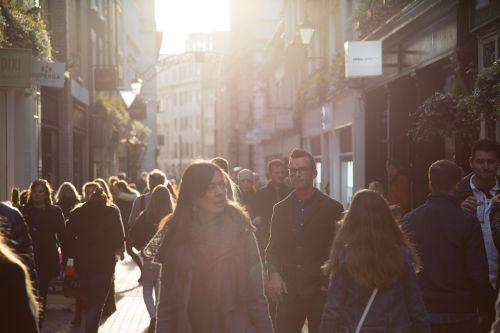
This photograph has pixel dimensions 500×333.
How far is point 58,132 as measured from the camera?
23641 millimetres

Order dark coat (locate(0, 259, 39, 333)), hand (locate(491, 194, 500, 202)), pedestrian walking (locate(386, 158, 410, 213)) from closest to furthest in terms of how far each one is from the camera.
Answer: dark coat (locate(0, 259, 39, 333))
hand (locate(491, 194, 500, 202))
pedestrian walking (locate(386, 158, 410, 213))

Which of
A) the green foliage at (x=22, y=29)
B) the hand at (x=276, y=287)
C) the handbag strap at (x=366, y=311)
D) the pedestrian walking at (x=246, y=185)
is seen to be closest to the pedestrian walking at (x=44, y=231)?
the pedestrian walking at (x=246, y=185)

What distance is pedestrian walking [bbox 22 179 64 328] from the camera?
9.86 meters

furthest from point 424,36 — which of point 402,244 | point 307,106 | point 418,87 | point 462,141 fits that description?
point 307,106

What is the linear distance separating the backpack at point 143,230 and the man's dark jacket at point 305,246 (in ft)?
10.2

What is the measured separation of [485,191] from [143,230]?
14.7 ft

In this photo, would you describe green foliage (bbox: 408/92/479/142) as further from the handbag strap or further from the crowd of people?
the handbag strap

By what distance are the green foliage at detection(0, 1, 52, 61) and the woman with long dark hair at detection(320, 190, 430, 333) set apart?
933 centimetres

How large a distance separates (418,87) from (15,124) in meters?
7.72

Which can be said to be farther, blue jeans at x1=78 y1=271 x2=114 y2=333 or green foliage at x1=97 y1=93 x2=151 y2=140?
green foliage at x1=97 y1=93 x2=151 y2=140

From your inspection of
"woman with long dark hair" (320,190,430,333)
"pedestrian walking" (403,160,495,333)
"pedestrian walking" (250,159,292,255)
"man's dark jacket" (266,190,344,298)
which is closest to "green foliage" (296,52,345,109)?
"pedestrian walking" (250,159,292,255)

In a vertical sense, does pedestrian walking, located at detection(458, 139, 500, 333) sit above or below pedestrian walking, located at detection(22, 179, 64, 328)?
above

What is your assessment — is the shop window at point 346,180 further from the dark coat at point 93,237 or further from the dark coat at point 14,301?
the dark coat at point 14,301

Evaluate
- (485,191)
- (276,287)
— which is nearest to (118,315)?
(276,287)
